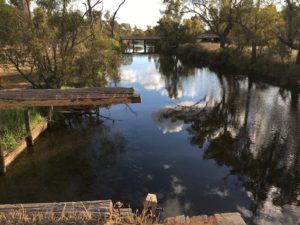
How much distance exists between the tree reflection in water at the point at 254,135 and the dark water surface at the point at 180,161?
0.17ft

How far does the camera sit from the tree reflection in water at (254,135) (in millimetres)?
13742

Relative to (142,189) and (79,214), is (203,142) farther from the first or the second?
(79,214)

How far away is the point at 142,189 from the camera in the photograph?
1352cm

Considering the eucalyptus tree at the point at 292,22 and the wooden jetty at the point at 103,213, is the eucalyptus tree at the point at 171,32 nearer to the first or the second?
the eucalyptus tree at the point at 292,22

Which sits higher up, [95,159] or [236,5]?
[236,5]

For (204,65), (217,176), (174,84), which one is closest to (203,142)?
(217,176)

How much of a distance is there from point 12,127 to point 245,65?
33.0 meters

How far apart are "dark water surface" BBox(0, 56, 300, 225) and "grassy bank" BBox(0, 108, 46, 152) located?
2.99 ft

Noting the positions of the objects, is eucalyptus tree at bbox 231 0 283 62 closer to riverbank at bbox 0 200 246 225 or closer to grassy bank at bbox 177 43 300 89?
grassy bank at bbox 177 43 300 89

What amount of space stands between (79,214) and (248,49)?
1715 inches

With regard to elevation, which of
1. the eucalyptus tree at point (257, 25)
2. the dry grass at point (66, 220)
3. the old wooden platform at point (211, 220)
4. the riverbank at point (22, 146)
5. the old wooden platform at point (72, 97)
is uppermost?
the eucalyptus tree at point (257, 25)

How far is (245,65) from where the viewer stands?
140 ft

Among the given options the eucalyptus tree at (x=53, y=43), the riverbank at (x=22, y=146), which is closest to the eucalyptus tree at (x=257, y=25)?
the eucalyptus tree at (x=53, y=43)

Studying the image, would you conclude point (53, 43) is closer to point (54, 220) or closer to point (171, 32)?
point (54, 220)
